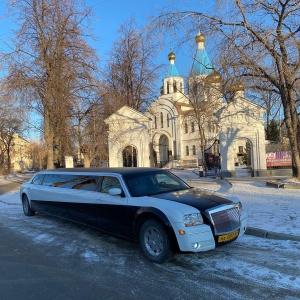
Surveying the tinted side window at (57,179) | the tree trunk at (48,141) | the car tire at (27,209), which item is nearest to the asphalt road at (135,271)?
the tinted side window at (57,179)

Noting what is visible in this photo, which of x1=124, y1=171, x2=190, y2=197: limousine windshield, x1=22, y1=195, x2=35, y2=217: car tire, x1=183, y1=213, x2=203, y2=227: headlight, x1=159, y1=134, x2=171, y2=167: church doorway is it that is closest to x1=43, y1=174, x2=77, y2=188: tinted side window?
x1=22, y1=195, x2=35, y2=217: car tire

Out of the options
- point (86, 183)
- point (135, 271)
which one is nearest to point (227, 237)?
point (135, 271)

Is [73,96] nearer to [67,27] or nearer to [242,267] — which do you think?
[67,27]

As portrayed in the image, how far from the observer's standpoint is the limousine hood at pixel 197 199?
5.43 m

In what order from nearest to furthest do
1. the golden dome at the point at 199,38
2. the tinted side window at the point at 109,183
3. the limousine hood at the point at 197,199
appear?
the limousine hood at the point at 197,199, the tinted side window at the point at 109,183, the golden dome at the point at 199,38

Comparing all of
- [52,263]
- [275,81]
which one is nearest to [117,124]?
[275,81]

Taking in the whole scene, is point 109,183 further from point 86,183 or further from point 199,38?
point 199,38

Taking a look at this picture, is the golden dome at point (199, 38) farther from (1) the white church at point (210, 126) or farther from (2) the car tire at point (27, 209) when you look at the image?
(2) the car tire at point (27, 209)

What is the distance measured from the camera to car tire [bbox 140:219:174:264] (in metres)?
5.30

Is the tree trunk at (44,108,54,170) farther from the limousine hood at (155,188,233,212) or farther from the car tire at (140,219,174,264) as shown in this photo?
the car tire at (140,219,174,264)

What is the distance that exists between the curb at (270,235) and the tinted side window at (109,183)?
302 cm

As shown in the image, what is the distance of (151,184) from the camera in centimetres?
659

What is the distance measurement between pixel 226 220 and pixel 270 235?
173 centimetres

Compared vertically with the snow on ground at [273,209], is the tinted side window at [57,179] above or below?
above
